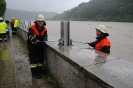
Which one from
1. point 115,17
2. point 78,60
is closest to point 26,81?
point 78,60

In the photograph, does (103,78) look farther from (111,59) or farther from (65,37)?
(65,37)

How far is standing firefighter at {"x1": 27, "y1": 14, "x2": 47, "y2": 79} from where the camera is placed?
3.92 m

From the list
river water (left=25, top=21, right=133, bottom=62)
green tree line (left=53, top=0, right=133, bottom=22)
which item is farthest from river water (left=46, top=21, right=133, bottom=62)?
green tree line (left=53, top=0, right=133, bottom=22)

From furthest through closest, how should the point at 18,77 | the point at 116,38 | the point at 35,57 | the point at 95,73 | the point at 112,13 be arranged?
the point at 112,13 → the point at 116,38 → the point at 35,57 → the point at 18,77 → the point at 95,73

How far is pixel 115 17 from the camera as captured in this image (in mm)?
78188

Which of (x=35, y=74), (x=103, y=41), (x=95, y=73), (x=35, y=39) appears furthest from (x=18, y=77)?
(x=95, y=73)

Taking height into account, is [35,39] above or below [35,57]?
above

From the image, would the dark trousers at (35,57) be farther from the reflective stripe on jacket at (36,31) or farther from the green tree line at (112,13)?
the green tree line at (112,13)

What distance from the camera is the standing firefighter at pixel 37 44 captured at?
12.9 ft

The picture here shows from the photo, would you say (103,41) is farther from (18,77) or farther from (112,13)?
(112,13)

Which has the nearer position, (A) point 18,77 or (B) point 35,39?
(B) point 35,39

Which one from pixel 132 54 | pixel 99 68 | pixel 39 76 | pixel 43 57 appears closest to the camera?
pixel 99 68

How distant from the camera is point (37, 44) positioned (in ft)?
13.2

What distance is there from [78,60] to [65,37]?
51.5 inches
